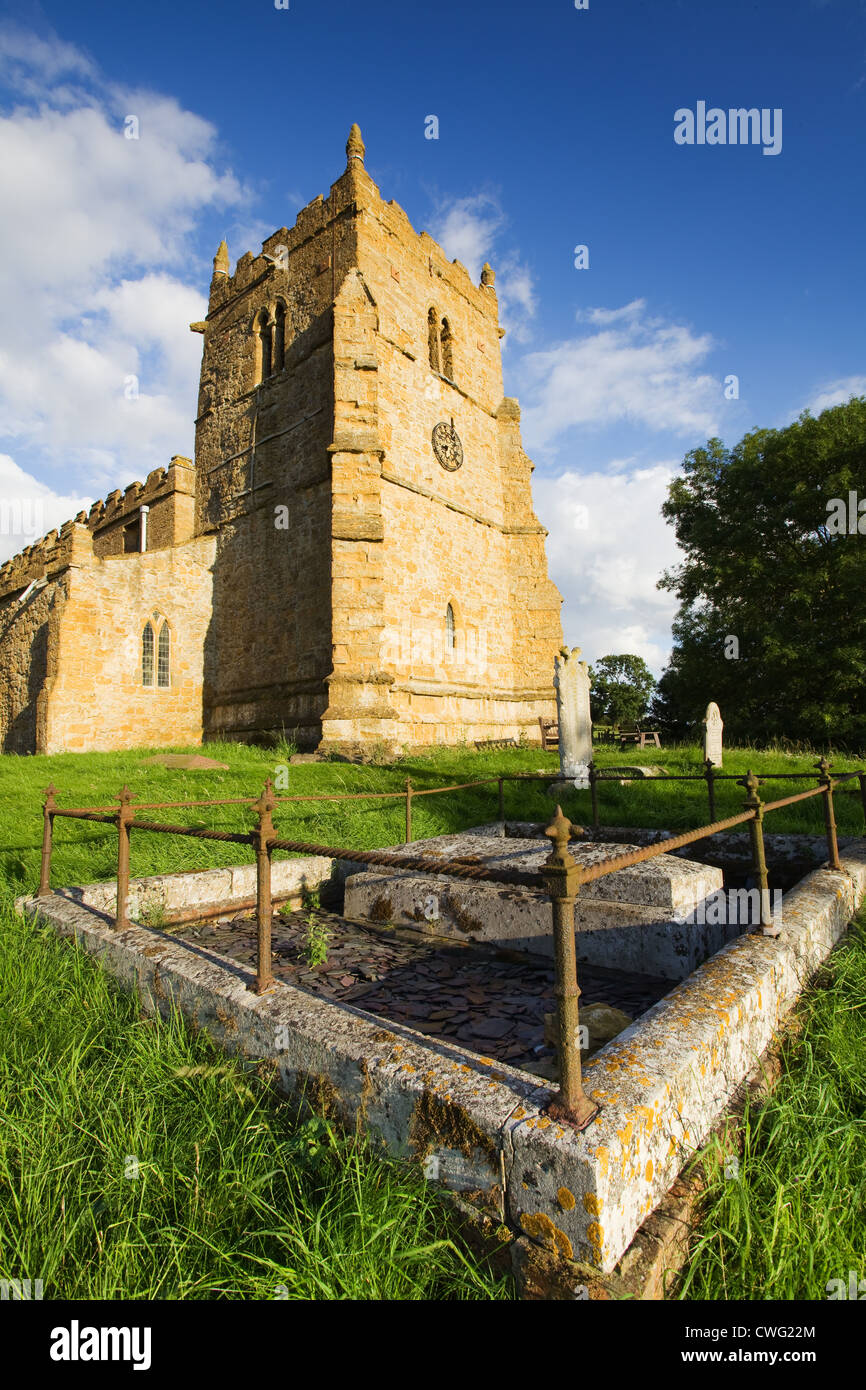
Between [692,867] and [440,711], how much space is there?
11.8 m

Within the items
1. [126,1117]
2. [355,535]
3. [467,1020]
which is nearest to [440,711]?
[355,535]

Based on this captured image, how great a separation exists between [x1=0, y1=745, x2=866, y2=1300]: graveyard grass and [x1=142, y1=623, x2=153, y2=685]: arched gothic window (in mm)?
14516

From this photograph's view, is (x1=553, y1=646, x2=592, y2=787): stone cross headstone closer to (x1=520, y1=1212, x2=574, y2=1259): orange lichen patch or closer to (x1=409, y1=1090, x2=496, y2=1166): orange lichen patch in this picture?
(x1=409, y1=1090, x2=496, y2=1166): orange lichen patch

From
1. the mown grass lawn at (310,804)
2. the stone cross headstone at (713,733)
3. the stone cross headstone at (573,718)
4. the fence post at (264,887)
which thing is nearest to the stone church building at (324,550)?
the mown grass lawn at (310,804)

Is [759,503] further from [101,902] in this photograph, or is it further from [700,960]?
[101,902]

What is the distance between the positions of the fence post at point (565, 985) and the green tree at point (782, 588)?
1922cm

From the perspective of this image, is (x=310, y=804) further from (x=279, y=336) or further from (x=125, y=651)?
(x=279, y=336)

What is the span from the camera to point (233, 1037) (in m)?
2.70

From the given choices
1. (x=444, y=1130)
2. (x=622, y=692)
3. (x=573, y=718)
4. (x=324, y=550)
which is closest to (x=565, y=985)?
(x=444, y=1130)

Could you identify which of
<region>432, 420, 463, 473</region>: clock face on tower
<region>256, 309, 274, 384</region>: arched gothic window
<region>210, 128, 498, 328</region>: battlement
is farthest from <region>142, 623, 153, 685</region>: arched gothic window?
<region>210, 128, 498, 328</region>: battlement

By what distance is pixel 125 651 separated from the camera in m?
16.4

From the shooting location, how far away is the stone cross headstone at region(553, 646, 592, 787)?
1005cm

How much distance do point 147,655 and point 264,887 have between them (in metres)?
15.8

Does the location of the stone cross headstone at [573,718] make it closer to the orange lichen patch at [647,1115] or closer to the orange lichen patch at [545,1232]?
the orange lichen patch at [647,1115]
